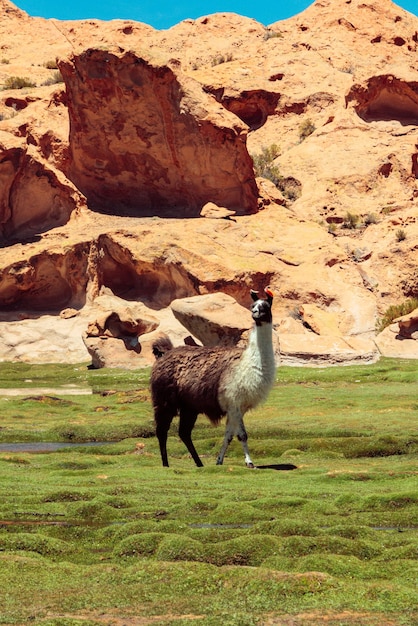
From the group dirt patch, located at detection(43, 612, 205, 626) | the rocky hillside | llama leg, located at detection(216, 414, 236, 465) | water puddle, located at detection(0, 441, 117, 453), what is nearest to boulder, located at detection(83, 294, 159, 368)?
the rocky hillside

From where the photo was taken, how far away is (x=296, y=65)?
81.8m

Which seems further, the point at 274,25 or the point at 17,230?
the point at 274,25

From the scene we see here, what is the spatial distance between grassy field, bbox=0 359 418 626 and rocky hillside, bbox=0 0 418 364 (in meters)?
21.2

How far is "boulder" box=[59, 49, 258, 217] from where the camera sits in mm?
57594

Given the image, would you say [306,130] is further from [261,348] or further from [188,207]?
[261,348]

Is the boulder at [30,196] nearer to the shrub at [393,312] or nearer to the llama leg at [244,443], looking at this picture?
the shrub at [393,312]

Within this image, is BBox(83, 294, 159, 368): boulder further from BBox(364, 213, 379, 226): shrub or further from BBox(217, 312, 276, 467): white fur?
BBox(217, 312, 276, 467): white fur

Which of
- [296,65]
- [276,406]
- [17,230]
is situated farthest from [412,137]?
[276,406]

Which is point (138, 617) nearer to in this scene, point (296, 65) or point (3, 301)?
point (3, 301)

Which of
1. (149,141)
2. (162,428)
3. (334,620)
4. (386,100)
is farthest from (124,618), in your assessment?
(386,100)

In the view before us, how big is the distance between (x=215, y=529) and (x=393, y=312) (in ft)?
133

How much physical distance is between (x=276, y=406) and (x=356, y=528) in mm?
19194

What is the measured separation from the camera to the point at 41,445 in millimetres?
25438

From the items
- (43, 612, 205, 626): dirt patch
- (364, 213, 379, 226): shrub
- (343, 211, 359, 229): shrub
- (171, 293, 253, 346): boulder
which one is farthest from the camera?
(343, 211, 359, 229): shrub
